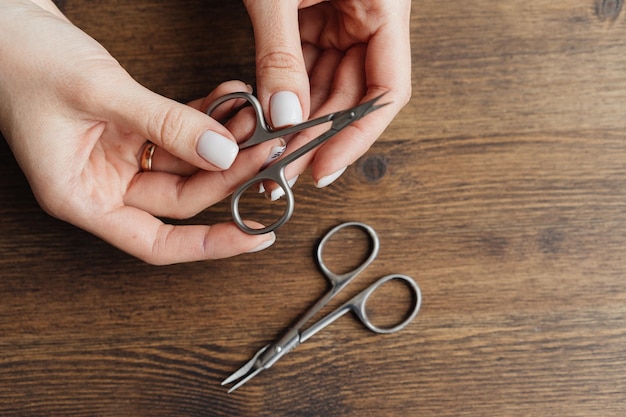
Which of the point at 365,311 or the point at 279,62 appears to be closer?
the point at 279,62

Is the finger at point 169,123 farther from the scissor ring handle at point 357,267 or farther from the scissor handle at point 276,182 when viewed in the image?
the scissor ring handle at point 357,267

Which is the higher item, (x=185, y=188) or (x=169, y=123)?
(x=169, y=123)

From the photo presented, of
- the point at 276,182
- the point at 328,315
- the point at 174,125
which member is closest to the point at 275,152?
the point at 276,182

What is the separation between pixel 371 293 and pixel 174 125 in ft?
1.30

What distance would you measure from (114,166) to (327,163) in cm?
30

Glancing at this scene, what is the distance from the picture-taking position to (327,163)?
0.86m

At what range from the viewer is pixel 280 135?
0.83 meters

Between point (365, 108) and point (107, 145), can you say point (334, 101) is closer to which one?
point (365, 108)

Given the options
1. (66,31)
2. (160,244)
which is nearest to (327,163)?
(160,244)

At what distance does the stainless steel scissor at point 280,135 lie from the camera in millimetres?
792

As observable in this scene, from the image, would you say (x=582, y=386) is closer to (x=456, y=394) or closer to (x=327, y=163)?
(x=456, y=394)

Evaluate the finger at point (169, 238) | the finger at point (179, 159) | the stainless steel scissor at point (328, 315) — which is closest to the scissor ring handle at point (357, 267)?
the stainless steel scissor at point (328, 315)

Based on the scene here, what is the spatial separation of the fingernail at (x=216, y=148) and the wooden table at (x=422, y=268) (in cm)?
22

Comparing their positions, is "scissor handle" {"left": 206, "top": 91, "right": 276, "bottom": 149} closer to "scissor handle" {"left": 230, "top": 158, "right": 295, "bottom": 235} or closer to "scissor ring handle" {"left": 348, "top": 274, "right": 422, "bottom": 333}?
"scissor handle" {"left": 230, "top": 158, "right": 295, "bottom": 235}
